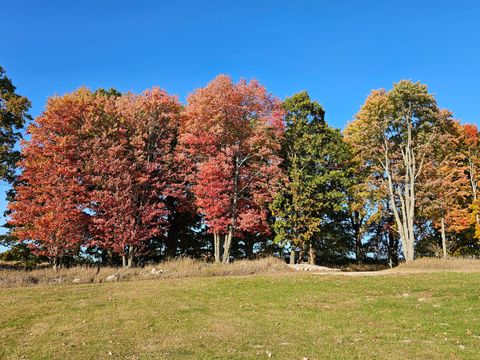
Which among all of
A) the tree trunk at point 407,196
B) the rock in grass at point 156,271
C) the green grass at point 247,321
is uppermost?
the tree trunk at point 407,196

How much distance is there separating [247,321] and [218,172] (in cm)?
1634

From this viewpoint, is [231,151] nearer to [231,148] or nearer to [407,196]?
[231,148]

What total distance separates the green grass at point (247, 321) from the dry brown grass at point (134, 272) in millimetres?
2269

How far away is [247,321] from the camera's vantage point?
1029cm

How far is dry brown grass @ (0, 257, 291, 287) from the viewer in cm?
1798

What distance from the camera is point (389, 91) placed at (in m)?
29.7

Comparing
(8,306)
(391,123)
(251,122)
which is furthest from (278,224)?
(8,306)

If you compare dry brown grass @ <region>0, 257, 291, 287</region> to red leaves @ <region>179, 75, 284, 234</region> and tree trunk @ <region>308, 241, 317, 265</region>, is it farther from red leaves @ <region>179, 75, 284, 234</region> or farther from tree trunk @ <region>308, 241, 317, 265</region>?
tree trunk @ <region>308, 241, 317, 265</region>

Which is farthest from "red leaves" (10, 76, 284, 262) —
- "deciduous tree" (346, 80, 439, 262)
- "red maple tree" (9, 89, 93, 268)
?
"deciduous tree" (346, 80, 439, 262)

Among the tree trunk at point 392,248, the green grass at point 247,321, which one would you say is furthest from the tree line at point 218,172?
the green grass at point 247,321

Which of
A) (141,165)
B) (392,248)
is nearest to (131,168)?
(141,165)

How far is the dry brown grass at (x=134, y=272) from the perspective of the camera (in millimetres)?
17984

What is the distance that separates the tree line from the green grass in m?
9.03

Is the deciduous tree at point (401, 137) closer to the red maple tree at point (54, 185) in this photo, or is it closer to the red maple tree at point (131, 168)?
the red maple tree at point (131, 168)
